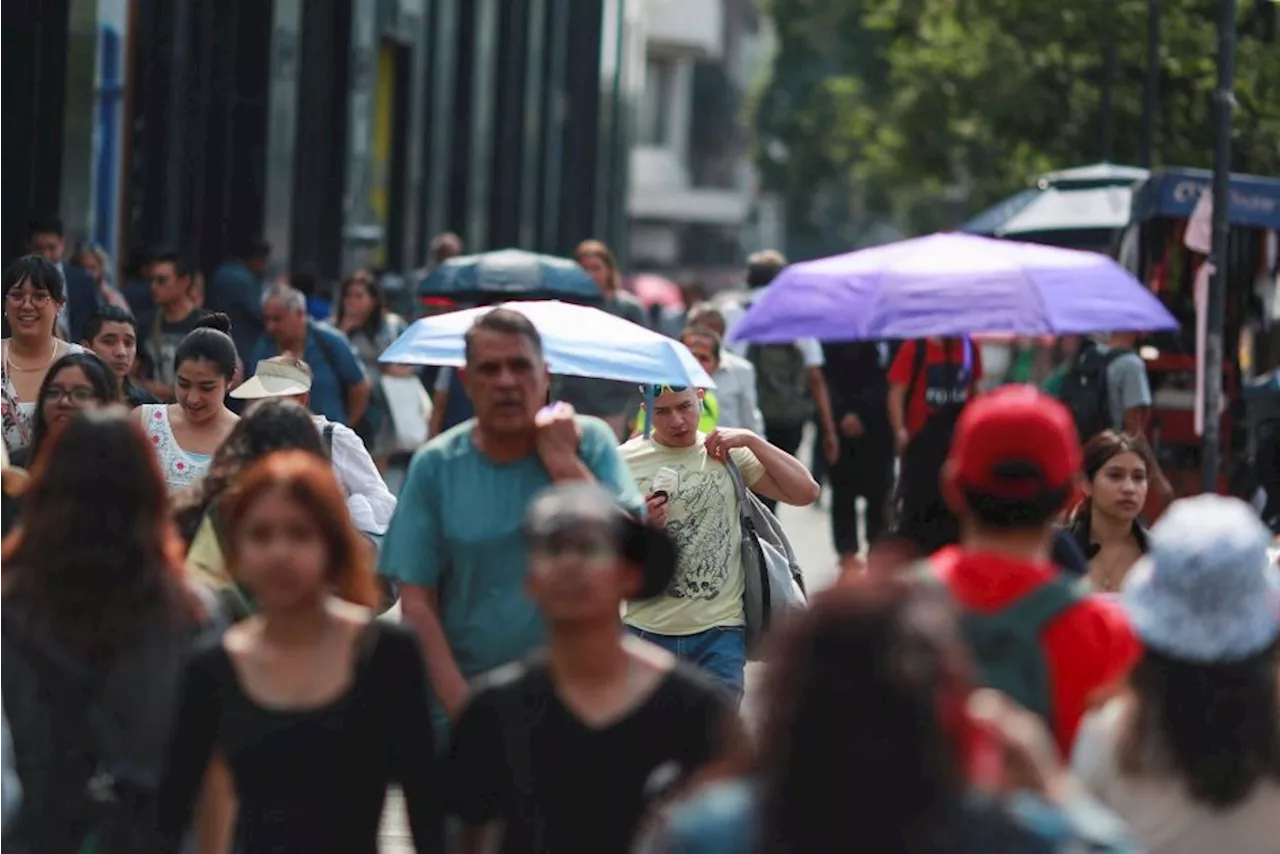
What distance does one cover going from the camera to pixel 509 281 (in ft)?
52.4

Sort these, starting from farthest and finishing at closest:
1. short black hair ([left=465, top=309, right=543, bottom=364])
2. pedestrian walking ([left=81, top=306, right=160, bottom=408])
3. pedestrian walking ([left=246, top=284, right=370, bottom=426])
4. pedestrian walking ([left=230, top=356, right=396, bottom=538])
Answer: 1. pedestrian walking ([left=246, top=284, right=370, bottom=426])
2. pedestrian walking ([left=81, top=306, right=160, bottom=408])
3. pedestrian walking ([left=230, top=356, right=396, bottom=538])
4. short black hair ([left=465, top=309, right=543, bottom=364])

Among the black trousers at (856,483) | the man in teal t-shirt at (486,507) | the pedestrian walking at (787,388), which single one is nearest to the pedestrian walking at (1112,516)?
the man in teal t-shirt at (486,507)

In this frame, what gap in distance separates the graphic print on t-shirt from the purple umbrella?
1769mm

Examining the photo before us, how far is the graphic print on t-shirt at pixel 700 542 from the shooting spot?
9.55 m

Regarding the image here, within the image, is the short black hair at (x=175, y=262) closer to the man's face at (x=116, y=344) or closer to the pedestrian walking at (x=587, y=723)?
the man's face at (x=116, y=344)

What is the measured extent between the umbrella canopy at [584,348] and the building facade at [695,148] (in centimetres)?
5716

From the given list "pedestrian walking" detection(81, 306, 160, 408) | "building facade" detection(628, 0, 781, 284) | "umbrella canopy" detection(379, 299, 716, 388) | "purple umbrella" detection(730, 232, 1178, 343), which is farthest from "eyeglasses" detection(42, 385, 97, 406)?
Answer: "building facade" detection(628, 0, 781, 284)

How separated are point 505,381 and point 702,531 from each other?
2.95 metres

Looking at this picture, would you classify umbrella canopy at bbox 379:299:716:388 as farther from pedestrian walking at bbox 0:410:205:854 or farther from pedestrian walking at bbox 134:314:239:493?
pedestrian walking at bbox 0:410:205:854

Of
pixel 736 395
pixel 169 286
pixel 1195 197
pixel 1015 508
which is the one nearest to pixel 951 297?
pixel 736 395

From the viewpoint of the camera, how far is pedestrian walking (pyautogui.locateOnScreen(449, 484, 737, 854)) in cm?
525

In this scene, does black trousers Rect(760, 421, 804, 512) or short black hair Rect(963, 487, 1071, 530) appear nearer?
short black hair Rect(963, 487, 1071, 530)

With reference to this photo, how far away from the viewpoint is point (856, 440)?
54.8 ft

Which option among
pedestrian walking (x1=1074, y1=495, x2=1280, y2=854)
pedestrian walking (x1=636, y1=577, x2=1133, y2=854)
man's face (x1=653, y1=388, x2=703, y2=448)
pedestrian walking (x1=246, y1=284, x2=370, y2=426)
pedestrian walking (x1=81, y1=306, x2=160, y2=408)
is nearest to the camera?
pedestrian walking (x1=636, y1=577, x2=1133, y2=854)
